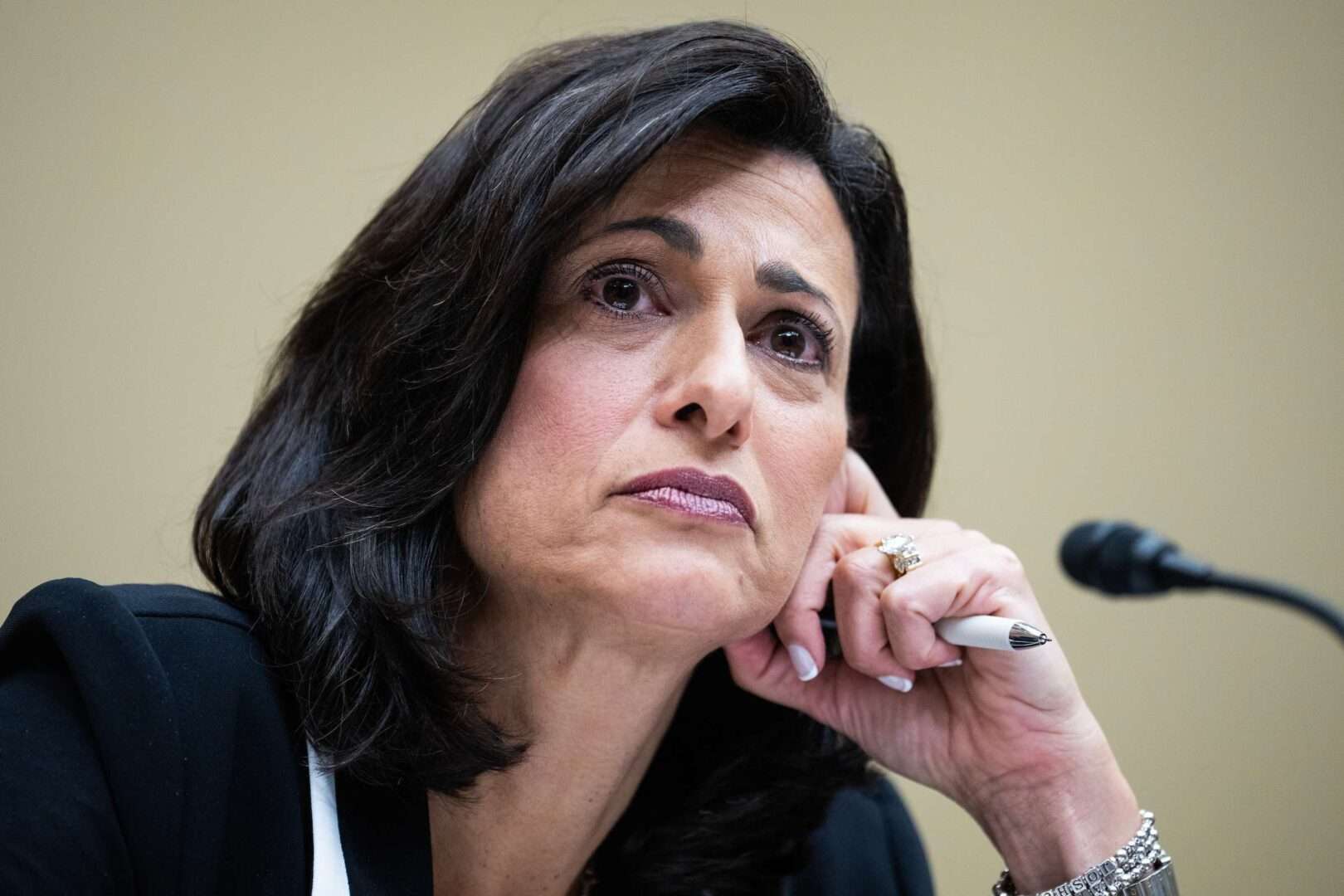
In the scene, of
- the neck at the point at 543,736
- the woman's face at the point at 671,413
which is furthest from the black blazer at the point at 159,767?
the woman's face at the point at 671,413

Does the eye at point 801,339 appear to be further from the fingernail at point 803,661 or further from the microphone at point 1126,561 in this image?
the microphone at point 1126,561

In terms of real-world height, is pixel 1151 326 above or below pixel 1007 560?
above

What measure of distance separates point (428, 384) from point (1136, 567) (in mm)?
739

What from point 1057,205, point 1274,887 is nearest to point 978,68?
point 1057,205

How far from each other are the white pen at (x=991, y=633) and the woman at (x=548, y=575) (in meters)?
0.02

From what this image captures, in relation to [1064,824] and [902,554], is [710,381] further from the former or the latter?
[1064,824]

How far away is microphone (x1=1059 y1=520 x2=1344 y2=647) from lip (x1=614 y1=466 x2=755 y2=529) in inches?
16.6

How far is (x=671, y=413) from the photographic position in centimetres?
128

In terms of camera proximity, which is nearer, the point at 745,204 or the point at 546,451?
the point at 546,451

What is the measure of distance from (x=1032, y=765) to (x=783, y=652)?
0.32 metres

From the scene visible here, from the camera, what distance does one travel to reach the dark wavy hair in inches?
52.2

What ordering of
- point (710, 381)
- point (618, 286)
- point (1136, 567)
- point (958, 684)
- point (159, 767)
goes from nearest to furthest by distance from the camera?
point (1136, 567) < point (159, 767) < point (710, 381) < point (618, 286) < point (958, 684)

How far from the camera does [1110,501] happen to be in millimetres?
2609

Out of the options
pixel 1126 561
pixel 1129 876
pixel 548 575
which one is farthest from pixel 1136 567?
pixel 1129 876
